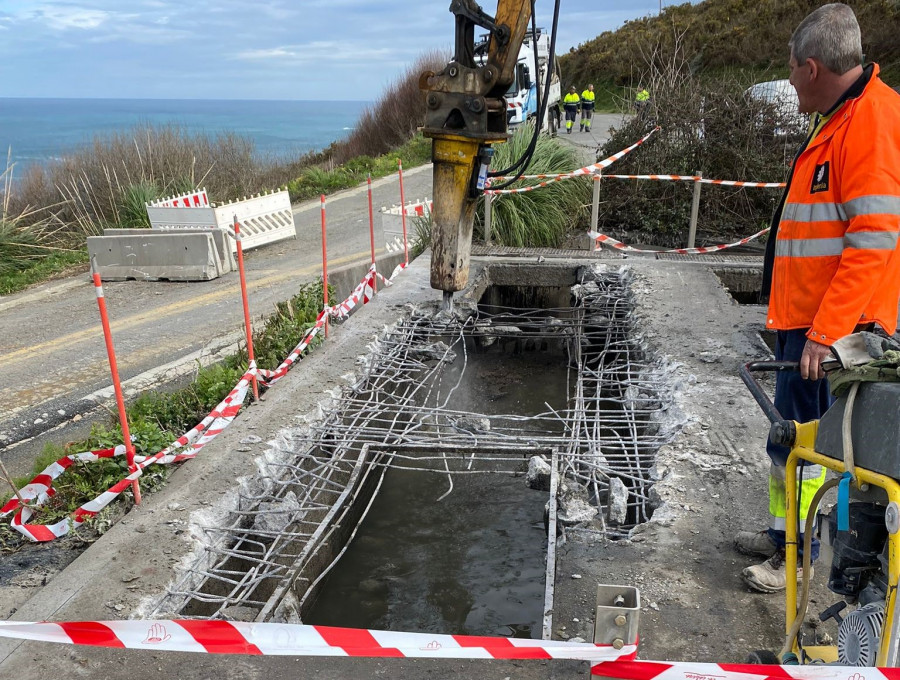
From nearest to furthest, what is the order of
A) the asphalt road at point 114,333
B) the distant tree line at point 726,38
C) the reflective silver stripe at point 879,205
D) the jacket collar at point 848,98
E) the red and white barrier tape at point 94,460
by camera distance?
the reflective silver stripe at point 879,205
the jacket collar at point 848,98
the red and white barrier tape at point 94,460
the asphalt road at point 114,333
the distant tree line at point 726,38

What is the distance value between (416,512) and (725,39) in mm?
31263

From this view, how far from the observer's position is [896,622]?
73.3 inches

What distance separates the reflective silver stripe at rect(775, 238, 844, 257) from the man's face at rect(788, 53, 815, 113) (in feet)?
1.75

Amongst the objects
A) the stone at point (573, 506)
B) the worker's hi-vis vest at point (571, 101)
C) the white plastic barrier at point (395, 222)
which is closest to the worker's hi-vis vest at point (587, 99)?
the worker's hi-vis vest at point (571, 101)

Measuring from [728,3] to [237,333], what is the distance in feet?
112

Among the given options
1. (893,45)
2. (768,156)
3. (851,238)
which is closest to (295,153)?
(768,156)

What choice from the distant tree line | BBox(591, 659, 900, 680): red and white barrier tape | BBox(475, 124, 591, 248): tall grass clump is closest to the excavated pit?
BBox(591, 659, 900, 680): red and white barrier tape

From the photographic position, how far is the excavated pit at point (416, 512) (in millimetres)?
3631

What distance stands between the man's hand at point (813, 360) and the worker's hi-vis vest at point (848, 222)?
0.10 feet

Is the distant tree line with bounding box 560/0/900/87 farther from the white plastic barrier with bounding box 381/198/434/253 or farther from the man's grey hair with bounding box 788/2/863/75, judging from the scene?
the man's grey hair with bounding box 788/2/863/75

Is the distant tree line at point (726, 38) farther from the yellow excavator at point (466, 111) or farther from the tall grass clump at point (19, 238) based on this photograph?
the yellow excavator at point (466, 111)

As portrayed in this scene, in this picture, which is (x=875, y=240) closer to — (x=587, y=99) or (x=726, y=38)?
(x=587, y=99)

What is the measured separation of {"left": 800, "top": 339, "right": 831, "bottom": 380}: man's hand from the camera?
2709 mm

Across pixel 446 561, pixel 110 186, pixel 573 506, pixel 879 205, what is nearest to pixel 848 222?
pixel 879 205
